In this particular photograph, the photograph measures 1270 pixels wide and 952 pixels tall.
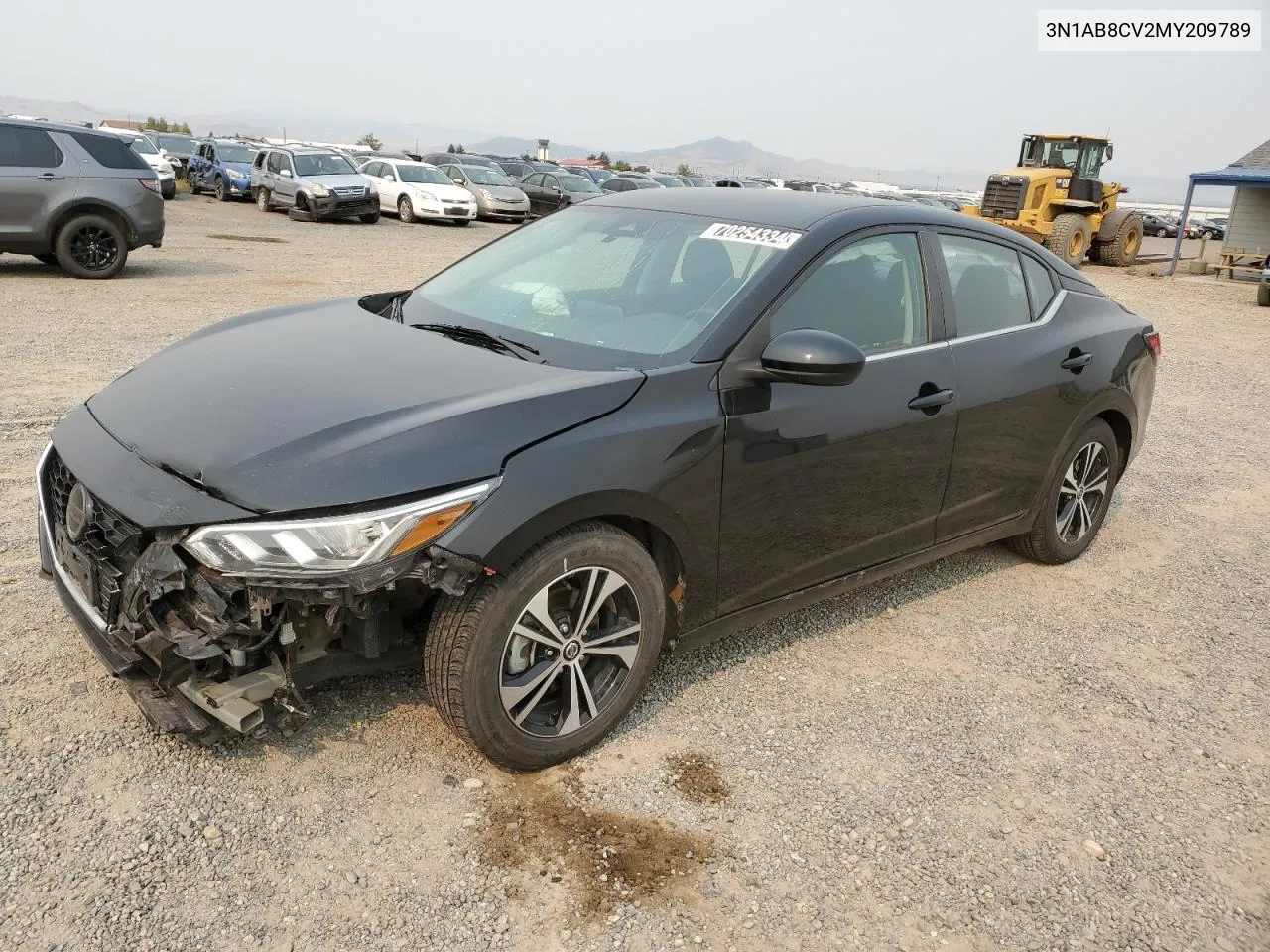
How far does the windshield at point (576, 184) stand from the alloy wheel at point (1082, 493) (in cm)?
2405

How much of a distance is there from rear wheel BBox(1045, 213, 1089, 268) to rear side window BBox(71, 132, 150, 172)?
59.7ft

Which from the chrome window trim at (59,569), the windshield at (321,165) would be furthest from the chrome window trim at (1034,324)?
the windshield at (321,165)

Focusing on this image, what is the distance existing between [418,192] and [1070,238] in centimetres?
1503

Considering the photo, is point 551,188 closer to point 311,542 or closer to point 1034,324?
point 1034,324

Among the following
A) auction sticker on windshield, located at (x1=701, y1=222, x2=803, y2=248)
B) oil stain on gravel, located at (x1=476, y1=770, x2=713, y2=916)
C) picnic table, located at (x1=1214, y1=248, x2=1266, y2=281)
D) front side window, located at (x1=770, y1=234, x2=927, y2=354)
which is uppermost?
auction sticker on windshield, located at (x1=701, y1=222, x2=803, y2=248)

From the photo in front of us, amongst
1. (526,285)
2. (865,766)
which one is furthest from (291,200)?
(865,766)

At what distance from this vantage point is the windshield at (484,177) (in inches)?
1043

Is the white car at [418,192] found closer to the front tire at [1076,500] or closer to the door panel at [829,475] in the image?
the front tire at [1076,500]

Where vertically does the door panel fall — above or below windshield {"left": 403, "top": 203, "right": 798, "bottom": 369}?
below

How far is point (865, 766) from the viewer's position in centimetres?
328

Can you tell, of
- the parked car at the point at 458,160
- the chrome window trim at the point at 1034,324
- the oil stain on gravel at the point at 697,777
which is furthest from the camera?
the parked car at the point at 458,160

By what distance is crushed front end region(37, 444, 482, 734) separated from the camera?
2.59 metres

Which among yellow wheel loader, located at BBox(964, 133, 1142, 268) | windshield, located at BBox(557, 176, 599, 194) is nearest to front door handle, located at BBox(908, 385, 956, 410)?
yellow wheel loader, located at BBox(964, 133, 1142, 268)

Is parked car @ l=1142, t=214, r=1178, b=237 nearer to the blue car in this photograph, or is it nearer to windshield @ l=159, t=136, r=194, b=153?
the blue car
